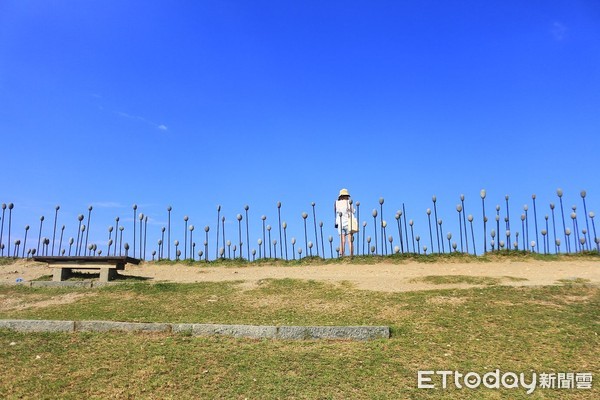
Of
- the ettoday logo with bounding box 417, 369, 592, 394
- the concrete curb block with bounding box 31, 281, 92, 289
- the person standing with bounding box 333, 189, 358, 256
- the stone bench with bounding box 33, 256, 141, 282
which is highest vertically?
the person standing with bounding box 333, 189, 358, 256

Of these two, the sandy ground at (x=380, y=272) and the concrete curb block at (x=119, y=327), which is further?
the sandy ground at (x=380, y=272)

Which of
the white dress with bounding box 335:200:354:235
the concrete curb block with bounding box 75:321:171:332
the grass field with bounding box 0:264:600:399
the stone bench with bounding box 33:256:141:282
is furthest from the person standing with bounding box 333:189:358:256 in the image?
the concrete curb block with bounding box 75:321:171:332

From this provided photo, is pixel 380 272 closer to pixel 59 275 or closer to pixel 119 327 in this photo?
pixel 119 327

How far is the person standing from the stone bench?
7991 mm

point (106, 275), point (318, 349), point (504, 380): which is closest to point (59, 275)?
point (106, 275)

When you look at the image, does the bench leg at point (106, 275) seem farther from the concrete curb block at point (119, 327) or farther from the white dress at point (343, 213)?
the white dress at point (343, 213)

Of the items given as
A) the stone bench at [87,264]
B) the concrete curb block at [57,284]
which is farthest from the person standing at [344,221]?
the concrete curb block at [57,284]

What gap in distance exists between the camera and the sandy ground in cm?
1164

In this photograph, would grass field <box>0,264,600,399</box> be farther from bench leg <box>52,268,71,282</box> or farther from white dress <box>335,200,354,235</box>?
white dress <box>335,200,354,235</box>

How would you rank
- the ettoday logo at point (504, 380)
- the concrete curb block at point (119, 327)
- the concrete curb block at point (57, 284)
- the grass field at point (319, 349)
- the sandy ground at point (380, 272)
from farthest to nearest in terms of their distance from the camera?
the concrete curb block at point (57, 284), the sandy ground at point (380, 272), the concrete curb block at point (119, 327), the ettoday logo at point (504, 380), the grass field at point (319, 349)

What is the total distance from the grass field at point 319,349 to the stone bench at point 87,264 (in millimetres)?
2828

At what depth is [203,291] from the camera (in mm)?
11781

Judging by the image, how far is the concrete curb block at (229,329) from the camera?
7637mm

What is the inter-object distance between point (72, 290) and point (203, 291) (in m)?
3.95
